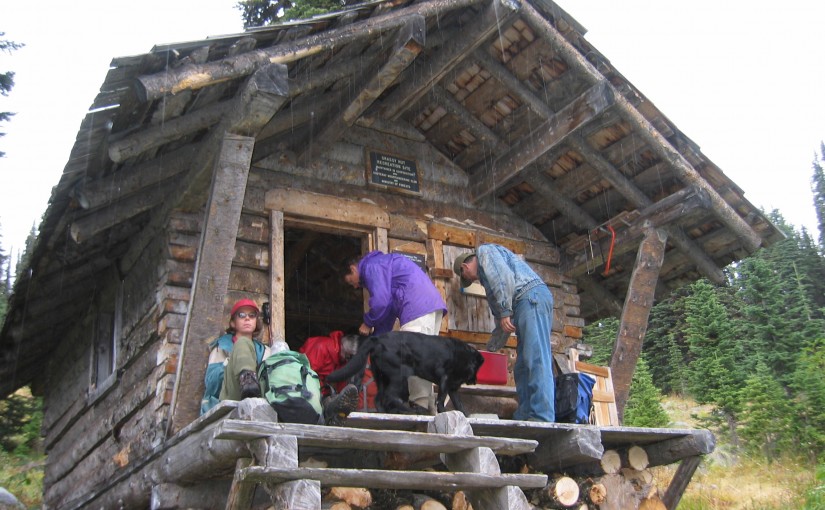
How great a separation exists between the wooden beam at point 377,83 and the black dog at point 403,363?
8.06ft

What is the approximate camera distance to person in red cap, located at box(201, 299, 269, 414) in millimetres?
5495

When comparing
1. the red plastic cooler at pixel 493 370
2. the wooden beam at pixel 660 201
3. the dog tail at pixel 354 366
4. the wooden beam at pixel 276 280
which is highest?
the wooden beam at pixel 660 201

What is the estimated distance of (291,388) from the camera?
17.3 ft

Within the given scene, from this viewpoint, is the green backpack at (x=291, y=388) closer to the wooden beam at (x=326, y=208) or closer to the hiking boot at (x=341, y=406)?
the hiking boot at (x=341, y=406)

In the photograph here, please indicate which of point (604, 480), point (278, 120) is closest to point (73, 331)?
point (278, 120)

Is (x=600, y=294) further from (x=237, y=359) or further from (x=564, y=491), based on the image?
(x=237, y=359)

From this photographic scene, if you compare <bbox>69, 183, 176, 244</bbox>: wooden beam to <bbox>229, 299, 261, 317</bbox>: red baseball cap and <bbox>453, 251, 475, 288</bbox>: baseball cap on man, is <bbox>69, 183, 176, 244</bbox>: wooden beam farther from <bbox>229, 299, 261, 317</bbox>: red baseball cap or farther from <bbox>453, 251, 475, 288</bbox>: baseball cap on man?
<bbox>453, 251, 475, 288</bbox>: baseball cap on man

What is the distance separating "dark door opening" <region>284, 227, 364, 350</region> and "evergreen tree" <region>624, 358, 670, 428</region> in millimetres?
8597

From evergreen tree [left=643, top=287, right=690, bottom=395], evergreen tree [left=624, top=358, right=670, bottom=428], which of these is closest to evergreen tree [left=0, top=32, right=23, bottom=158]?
evergreen tree [left=624, top=358, right=670, bottom=428]

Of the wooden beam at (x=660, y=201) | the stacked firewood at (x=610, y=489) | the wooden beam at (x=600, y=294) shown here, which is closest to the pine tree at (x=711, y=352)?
the wooden beam at (x=600, y=294)

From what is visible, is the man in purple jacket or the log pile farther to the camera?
the man in purple jacket

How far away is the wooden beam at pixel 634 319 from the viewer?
26.5 feet

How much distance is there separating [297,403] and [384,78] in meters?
3.32

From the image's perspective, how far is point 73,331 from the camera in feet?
35.0
